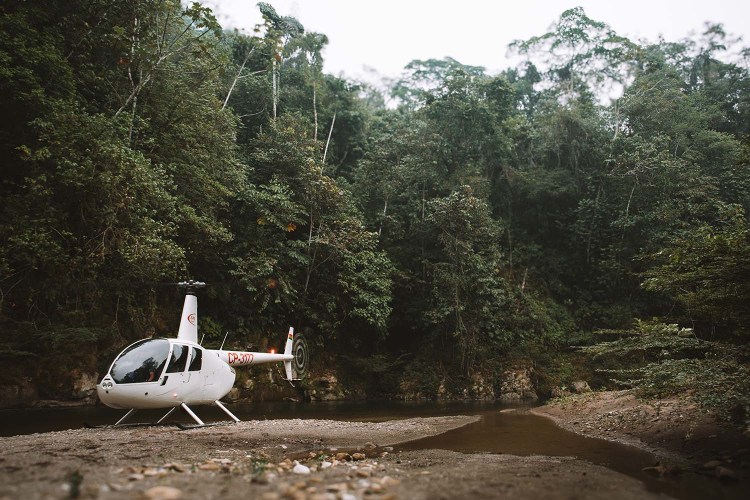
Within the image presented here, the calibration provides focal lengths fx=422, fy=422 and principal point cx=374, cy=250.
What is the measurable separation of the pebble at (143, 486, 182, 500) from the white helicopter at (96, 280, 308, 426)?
613 centimetres

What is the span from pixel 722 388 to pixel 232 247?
17.6m

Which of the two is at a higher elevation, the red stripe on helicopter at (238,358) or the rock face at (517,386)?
the red stripe on helicopter at (238,358)

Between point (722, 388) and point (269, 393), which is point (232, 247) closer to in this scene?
point (269, 393)

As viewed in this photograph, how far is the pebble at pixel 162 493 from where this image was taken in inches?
136

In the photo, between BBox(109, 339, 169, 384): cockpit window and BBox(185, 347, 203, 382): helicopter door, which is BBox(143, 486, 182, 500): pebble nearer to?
BBox(109, 339, 169, 384): cockpit window

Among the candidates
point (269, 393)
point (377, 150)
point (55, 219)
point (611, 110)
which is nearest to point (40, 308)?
point (55, 219)

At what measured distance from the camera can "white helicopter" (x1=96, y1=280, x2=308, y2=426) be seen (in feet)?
29.1

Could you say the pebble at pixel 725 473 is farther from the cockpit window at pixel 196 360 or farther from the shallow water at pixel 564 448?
the cockpit window at pixel 196 360

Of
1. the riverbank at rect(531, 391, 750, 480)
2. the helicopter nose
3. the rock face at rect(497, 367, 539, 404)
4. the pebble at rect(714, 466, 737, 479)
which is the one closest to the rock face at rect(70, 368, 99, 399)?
the helicopter nose

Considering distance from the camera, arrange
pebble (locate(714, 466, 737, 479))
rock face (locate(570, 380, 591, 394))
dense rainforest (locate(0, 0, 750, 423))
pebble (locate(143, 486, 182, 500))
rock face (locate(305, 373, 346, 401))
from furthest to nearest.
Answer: rock face (locate(570, 380, 591, 394))
rock face (locate(305, 373, 346, 401))
dense rainforest (locate(0, 0, 750, 423))
pebble (locate(714, 466, 737, 479))
pebble (locate(143, 486, 182, 500))

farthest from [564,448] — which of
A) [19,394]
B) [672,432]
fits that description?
[19,394]

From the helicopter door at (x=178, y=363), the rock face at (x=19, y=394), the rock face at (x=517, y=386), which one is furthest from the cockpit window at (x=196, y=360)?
the rock face at (x=517, y=386)

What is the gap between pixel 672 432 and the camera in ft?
26.3

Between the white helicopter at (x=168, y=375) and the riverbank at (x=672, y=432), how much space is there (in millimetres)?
9039
